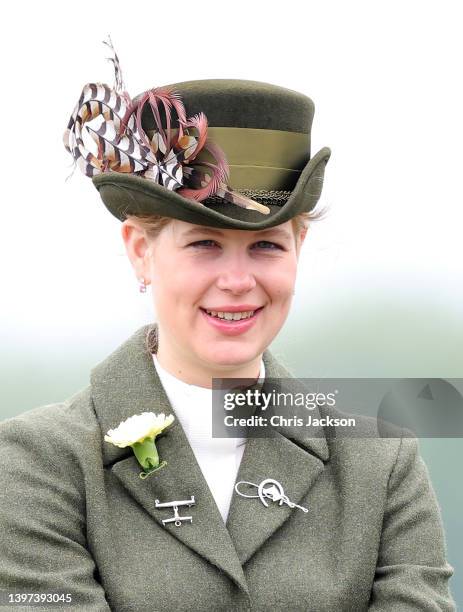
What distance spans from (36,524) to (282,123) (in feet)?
3.81

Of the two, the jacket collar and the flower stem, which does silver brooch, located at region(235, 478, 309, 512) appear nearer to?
the jacket collar

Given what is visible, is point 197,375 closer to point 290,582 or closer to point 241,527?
point 241,527

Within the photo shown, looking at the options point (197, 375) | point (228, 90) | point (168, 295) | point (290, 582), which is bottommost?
point (290, 582)

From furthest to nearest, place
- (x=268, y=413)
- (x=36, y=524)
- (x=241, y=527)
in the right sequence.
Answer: (x=268, y=413), (x=241, y=527), (x=36, y=524)

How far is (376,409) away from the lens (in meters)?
3.02

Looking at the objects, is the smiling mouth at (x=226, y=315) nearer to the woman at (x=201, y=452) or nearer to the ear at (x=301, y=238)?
the woman at (x=201, y=452)

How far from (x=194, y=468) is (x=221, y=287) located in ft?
1.54

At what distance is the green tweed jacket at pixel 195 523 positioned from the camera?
98.1 inches

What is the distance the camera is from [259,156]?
268 centimetres

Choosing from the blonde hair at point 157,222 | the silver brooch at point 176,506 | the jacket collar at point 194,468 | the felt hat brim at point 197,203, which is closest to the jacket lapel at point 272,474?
the jacket collar at point 194,468

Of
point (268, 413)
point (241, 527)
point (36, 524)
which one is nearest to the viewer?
point (36, 524)

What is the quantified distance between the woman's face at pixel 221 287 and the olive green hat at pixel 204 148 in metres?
0.06

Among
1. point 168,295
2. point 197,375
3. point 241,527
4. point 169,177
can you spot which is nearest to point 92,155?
point 169,177

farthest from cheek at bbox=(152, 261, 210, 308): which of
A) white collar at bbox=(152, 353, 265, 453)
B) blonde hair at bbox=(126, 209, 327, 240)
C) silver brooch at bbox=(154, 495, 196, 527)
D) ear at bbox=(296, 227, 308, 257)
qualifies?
silver brooch at bbox=(154, 495, 196, 527)
